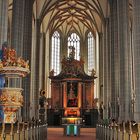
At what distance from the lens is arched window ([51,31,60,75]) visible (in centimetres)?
4241

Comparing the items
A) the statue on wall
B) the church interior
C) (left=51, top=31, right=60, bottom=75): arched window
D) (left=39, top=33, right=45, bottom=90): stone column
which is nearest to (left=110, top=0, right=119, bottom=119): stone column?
the church interior

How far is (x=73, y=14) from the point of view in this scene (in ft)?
131

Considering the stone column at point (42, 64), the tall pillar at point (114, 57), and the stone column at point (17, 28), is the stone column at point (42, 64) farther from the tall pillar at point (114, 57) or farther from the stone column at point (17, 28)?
the stone column at point (17, 28)

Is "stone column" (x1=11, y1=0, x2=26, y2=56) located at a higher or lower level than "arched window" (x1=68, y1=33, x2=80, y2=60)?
lower

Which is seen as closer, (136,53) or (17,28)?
(136,53)

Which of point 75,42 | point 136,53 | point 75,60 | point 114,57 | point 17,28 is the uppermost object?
point 75,42

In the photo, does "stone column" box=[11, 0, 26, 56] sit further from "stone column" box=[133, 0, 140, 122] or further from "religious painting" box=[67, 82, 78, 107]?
"religious painting" box=[67, 82, 78, 107]

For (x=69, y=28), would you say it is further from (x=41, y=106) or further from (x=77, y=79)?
(x=41, y=106)

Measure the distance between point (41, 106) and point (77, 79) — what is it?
6552mm

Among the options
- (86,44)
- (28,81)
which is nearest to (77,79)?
(86,44)

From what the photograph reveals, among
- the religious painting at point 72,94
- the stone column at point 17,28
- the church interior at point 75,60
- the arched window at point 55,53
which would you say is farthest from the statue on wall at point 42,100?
the stone column at point 17,28

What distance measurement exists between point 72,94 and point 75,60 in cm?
438

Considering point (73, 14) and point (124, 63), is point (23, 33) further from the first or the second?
point (73, 14)

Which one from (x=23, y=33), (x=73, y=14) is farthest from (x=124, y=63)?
(x=73, y=14)
